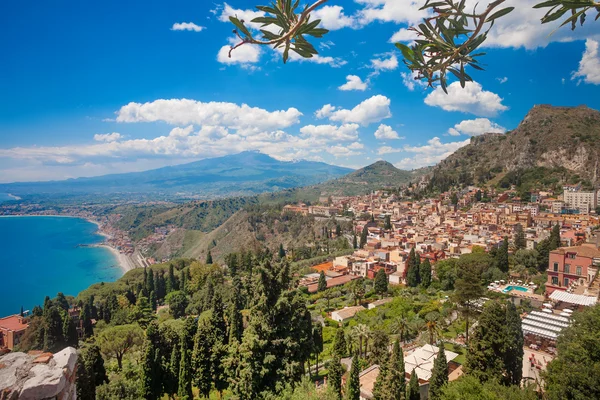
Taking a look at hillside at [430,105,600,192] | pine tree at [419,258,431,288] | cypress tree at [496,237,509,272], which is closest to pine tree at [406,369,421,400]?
pine tree at [419,258,431,288]

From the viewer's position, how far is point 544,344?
12.5 metres

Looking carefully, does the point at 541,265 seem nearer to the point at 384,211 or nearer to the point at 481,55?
the point at 481,55

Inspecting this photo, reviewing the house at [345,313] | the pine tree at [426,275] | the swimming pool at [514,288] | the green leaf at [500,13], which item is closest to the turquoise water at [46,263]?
the house at [345,313]

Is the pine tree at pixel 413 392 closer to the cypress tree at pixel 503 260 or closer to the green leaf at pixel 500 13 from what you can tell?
the green leaf at pixel 500 13

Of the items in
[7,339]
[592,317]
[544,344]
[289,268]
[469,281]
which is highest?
[289,268]

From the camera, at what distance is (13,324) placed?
2633 cm

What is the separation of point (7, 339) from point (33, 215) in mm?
159296

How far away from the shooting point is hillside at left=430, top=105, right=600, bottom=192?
56.0 metres

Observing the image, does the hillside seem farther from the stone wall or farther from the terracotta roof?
the stone wall

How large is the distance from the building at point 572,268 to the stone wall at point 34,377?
74.1 feet

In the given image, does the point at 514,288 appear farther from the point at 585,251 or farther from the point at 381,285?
the point at 381,285

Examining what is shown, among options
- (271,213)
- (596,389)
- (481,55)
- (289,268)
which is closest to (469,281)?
(596,389)

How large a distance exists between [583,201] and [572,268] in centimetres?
3264

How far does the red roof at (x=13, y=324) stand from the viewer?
25094 millimetres
